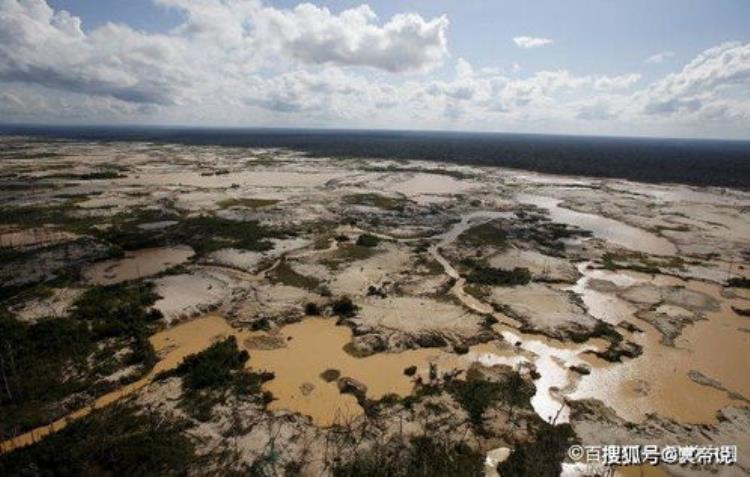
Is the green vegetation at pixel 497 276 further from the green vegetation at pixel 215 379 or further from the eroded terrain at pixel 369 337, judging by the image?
the green vegetation at pixel 215 379

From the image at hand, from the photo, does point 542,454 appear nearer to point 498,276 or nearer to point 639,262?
point 498,276

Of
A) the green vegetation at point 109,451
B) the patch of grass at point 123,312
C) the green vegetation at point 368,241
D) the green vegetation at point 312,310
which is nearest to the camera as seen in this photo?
the green vegetation at point 109,451

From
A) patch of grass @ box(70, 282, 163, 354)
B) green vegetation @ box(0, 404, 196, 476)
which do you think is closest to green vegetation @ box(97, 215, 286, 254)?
patch of grass @ box(70, 282, 163, 354)

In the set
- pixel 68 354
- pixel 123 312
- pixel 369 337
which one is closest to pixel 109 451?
pixel 68 354

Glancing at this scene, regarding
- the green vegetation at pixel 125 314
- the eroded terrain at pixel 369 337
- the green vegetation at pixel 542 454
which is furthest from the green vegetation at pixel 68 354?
the green vegetation at pixel 542 454

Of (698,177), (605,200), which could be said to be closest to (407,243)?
(605,200)

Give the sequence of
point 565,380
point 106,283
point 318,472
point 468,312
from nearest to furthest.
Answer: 1. point 318,472
2. point 565,380
3. point 468,312
4. point 106,283

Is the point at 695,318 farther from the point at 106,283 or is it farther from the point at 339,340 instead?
the point at 106,283

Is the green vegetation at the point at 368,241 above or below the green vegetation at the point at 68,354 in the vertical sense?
above
